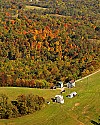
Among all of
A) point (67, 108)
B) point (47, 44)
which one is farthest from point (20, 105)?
point (47, 44)

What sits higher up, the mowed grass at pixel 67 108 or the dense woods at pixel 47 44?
the dense woods at pixel 47 44

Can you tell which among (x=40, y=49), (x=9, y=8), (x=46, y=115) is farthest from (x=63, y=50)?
(x=9, y=8)

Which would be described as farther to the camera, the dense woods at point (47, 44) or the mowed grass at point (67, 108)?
the dense woods at point (47, 44)

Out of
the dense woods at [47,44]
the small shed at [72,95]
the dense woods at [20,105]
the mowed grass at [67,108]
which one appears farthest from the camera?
the dense woods at [47,44]

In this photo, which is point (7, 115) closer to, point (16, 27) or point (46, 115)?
point (46, 115)

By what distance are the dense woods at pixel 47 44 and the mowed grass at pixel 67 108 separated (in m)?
4.32

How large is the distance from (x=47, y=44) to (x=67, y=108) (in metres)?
36.3

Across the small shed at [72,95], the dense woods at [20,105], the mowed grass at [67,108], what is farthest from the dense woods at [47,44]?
the dense woods at [20,105]

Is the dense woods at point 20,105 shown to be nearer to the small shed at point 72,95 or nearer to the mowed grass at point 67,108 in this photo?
the mowed grass at point 67,108

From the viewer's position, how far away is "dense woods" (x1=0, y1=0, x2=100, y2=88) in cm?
7188

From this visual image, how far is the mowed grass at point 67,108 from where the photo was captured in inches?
2110

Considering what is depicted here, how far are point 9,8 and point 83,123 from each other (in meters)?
80.5

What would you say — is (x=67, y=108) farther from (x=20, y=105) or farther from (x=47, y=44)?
(x=47, y=44)

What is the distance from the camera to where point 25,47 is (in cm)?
8756
